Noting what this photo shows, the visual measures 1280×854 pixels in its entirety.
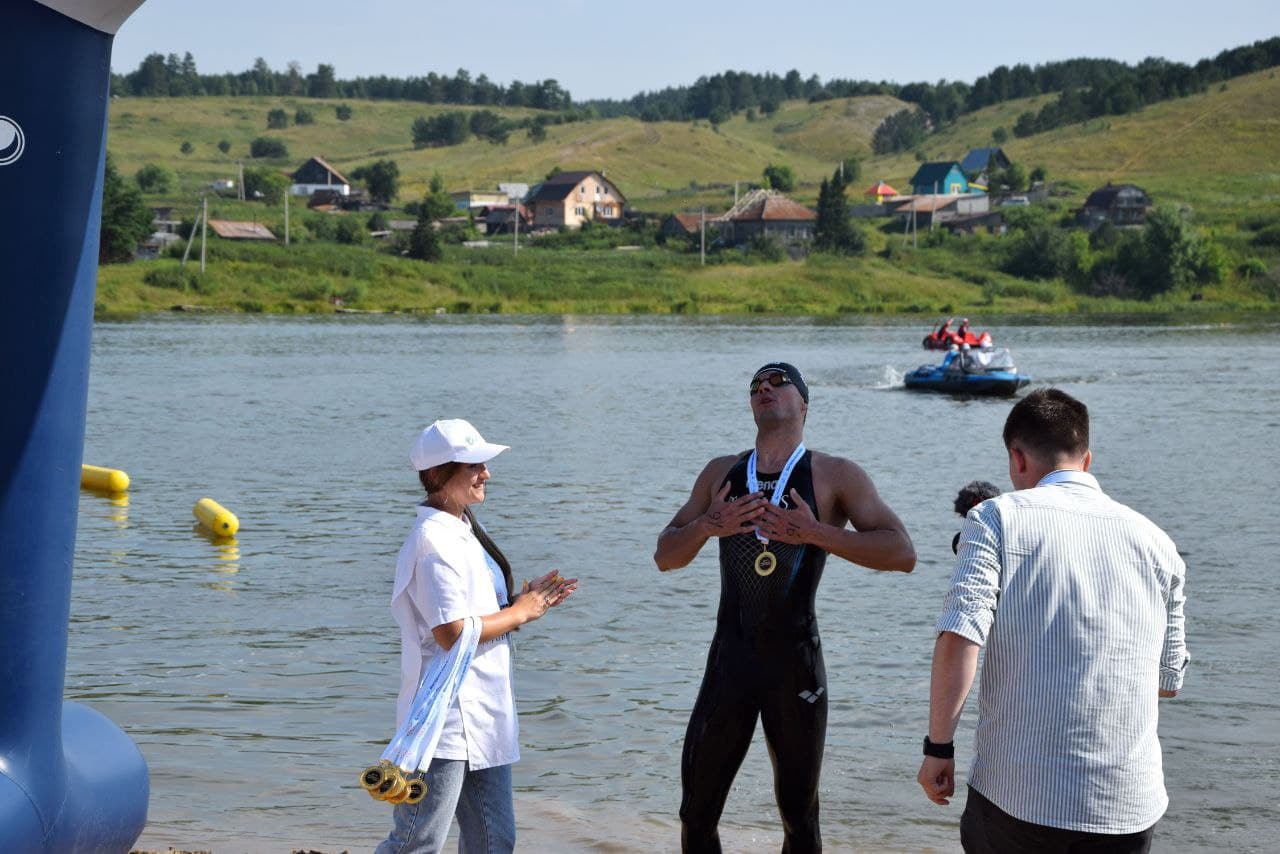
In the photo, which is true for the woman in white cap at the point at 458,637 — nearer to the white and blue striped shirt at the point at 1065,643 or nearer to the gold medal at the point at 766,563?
the gold medal at the point at 766,563

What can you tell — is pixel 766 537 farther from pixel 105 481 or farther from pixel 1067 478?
pixel 105 481

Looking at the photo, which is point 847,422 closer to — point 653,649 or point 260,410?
point 260,410

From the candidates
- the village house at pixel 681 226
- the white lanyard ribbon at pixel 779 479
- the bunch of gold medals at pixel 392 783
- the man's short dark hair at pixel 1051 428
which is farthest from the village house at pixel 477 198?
the man's short dark hair at pixel 1051 428

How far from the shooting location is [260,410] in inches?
1566

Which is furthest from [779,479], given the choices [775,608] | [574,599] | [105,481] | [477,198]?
[477,198]

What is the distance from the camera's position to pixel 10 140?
4.97 meters

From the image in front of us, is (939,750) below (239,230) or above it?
below

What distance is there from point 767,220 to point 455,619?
453ft

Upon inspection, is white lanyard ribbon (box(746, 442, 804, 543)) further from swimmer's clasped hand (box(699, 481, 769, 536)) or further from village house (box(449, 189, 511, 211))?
village house (box(449, 189, 511, 211))

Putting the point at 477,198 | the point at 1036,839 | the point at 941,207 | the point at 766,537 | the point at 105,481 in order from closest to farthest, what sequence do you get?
the point at 1036,839 → the point at 766,537 → the point at 105,481 → the point at 941,207 → the point at 477,198

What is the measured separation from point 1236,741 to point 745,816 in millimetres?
4037

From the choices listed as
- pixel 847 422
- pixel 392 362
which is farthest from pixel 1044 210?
pixel 847 422

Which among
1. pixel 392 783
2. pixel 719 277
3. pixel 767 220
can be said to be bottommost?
pixel 392 783

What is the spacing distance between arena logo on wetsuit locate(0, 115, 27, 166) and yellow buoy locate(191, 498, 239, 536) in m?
16.0
